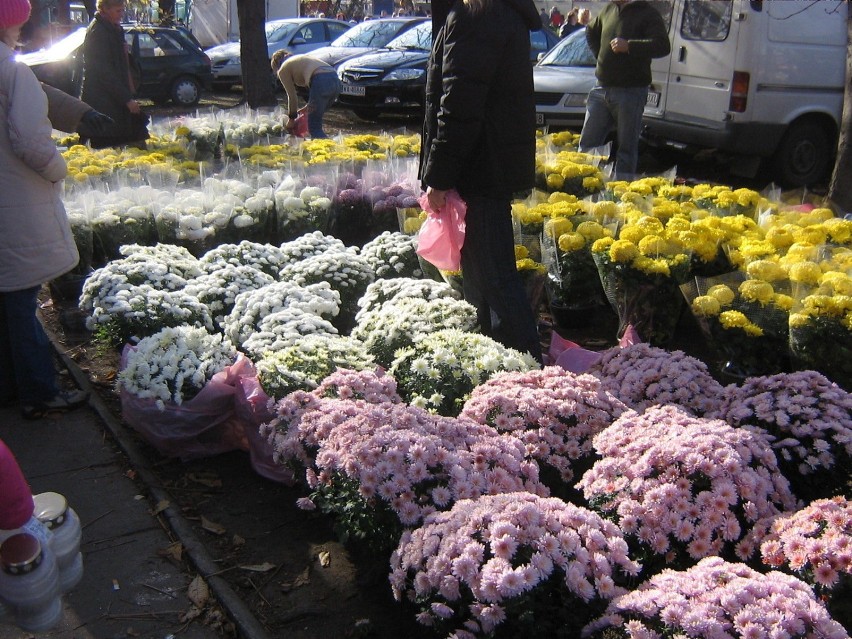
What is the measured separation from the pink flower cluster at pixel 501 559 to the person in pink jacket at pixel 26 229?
2.47 meters

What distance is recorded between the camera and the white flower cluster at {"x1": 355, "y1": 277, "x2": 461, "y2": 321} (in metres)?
4.30

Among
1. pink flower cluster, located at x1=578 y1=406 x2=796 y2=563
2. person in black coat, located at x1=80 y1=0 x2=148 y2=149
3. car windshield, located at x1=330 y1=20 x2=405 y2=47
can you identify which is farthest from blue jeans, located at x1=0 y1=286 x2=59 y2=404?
car windshield, located at x1=330 y1=20 x2=405 y2=47

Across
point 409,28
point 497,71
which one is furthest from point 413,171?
point 409,28

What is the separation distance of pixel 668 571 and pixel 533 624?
0.43 meters

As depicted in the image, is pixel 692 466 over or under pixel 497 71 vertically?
under

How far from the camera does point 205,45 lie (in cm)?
2802

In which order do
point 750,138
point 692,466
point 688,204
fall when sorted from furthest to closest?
point 750,138 → point 688,204 → point 692,466

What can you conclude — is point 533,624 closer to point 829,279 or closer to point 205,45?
point 829,279

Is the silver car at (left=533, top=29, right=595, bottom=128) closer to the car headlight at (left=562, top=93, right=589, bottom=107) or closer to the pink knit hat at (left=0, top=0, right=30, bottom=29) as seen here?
the car headlight at (left=562, top=93, right=589, bottom=107)

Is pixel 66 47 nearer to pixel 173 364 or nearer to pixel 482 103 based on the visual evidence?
pixel 173 364

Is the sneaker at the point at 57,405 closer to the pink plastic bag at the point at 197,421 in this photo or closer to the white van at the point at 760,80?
the pink plastic bag at the point at 197,421

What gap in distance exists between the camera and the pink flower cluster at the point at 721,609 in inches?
76.1

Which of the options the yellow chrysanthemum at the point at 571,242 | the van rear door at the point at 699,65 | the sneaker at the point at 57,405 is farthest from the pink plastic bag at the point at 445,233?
the van rear door at the point at 699,65

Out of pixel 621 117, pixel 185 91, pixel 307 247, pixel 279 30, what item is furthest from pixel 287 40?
pixel 307 247
